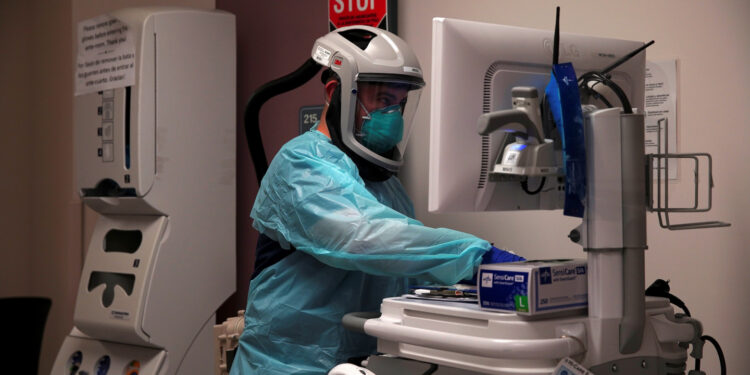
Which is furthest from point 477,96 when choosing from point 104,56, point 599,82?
point 104,56

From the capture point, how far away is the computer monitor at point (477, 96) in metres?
1.50

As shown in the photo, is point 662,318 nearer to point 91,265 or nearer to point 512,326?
point 512,326

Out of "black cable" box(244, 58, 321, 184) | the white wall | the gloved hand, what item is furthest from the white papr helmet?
the white wall

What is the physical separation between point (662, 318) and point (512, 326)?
15.4 inches

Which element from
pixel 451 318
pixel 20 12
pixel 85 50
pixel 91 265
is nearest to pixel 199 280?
pixel 91 265

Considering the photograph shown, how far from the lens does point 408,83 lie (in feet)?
7.02

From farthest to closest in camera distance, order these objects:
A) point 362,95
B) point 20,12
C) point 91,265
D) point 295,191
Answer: point 20,12 → point 91,265 → point 362,95 → point 295,191

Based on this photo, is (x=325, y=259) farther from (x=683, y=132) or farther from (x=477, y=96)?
(x=683, y=132)

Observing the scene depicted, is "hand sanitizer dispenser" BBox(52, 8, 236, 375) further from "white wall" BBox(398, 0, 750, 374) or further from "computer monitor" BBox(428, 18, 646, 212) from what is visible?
"computer monitor" BBox(428, 18, 646, 212)

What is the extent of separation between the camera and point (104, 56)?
2996 millimetres

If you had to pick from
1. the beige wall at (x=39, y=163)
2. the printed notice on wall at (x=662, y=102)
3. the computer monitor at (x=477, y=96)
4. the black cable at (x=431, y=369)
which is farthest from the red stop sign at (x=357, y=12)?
the black cable at (x=431, y=369)

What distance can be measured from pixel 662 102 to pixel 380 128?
33.2 inches

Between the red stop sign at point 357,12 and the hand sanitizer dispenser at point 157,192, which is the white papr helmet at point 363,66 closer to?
the red stop sign at point 357,12

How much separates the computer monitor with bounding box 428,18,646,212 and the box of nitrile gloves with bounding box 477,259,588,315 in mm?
155
